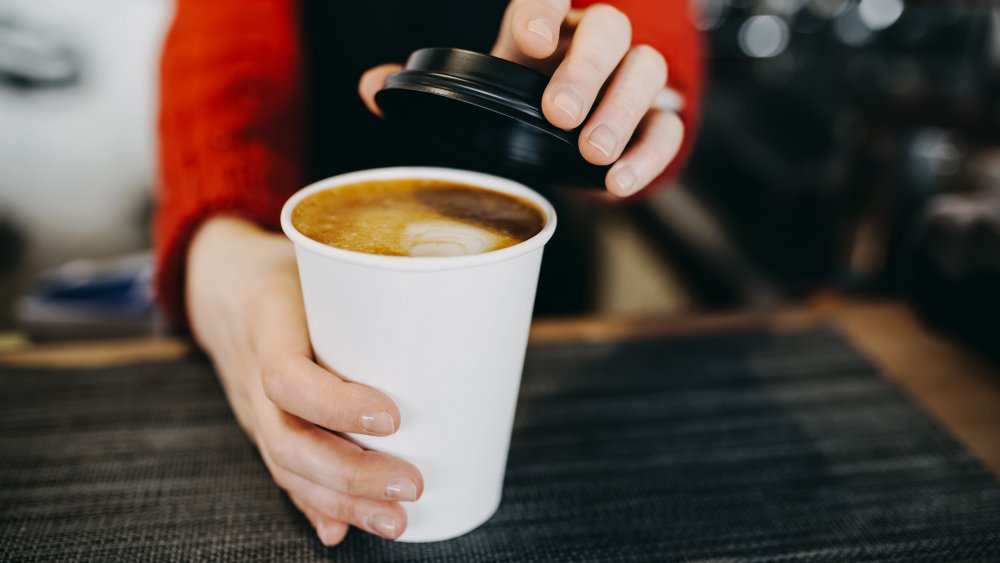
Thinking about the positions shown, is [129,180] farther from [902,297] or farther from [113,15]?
[902,297]

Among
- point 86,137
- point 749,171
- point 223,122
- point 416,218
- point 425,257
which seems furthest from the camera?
point 749,171

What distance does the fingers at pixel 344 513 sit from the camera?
0.52 m

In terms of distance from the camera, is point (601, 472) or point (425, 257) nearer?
point (425, 257)

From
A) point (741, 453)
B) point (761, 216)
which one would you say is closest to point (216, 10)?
point (741, 453)

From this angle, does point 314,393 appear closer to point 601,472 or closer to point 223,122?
point 601,472

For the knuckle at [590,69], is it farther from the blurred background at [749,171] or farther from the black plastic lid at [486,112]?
the blurred background at [749,171]

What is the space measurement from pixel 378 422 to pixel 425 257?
0.41 ft

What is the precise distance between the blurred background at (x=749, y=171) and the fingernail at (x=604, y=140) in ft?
1.65

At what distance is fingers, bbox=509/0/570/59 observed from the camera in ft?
1.80

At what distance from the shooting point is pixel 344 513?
0.53m

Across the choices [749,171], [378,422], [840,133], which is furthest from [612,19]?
[749,171]

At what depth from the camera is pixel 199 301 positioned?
0.75m

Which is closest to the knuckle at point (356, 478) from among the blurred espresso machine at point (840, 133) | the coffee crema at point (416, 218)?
the coffee crema at point (416, 218)

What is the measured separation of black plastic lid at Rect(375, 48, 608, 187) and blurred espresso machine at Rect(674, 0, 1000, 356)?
0.63 metres
